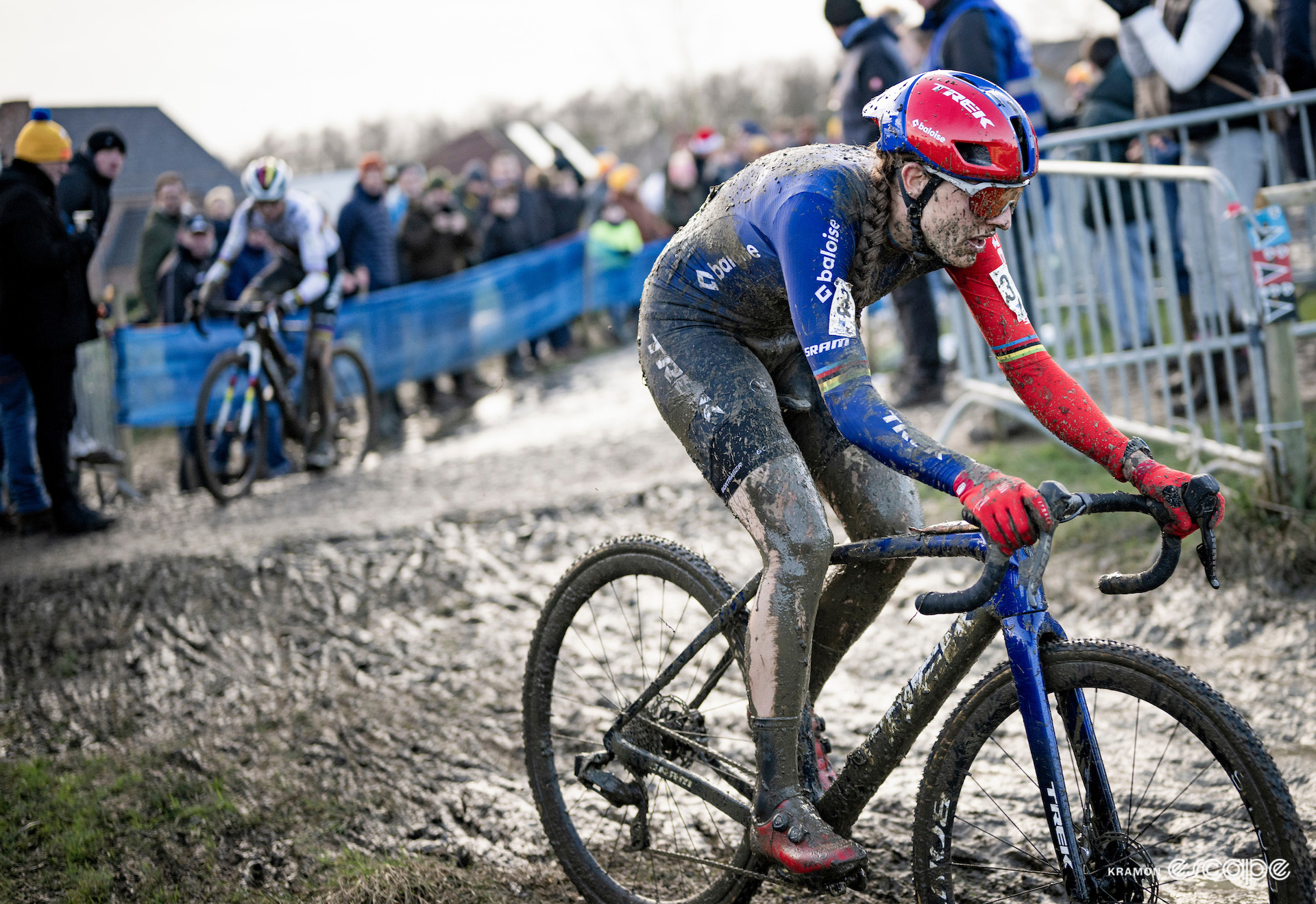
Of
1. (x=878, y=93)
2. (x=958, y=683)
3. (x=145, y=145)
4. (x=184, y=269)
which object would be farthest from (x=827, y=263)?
(x=145, y=145)

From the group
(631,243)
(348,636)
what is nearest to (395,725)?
(348,636)

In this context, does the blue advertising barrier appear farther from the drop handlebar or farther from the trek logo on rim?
the drop handlebar

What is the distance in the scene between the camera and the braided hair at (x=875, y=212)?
108 inches

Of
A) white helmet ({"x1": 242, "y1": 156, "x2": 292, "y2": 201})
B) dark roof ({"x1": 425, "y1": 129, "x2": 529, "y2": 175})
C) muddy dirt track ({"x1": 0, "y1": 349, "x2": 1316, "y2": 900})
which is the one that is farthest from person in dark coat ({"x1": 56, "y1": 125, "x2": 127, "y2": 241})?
dark roof ({"x1": 425, "y1": 129, "x2": 529, "y2": 175})

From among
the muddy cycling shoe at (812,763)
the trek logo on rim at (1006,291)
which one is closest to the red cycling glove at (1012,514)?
the trek logo on rim at (1006,291)

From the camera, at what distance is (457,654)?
5.25m

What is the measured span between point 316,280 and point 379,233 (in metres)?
2.86

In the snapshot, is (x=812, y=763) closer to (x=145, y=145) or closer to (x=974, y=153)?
(x=974, y=153)

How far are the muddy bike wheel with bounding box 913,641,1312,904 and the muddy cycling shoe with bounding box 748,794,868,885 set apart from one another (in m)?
0.17

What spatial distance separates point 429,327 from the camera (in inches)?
479

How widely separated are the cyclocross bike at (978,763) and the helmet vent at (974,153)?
788mm

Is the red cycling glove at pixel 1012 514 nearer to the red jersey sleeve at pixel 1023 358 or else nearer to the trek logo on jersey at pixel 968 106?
the red jersey sleeve at pixel 1023 358

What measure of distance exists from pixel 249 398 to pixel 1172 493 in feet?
24.9

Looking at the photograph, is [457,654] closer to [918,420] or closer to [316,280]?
[918,420]
